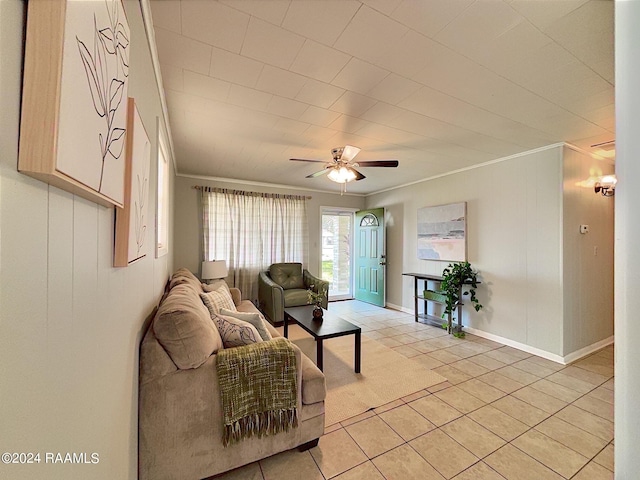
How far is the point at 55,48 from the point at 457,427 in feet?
8.64

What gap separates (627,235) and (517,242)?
146 inches

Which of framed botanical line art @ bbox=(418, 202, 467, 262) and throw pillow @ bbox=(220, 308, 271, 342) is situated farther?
framed botanical line art @ bbox=(418, 202, 467, 262)

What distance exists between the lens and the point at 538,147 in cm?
305

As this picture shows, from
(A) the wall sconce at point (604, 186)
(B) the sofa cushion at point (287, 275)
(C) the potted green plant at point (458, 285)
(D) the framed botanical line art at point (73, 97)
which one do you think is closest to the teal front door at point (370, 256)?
(B) the sofa cushion at point (287, 275)

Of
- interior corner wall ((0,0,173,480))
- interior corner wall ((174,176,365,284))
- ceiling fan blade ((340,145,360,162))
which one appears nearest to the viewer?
interior corner wall ((0,0,173,480))

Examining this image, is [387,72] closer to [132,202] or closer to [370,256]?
[132,202]

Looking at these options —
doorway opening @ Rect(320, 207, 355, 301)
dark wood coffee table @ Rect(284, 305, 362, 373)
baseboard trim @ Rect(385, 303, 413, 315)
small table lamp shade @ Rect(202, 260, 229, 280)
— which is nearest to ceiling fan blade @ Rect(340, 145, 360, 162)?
dark wood coffee table @ Rect(284, 305, 362, 373)

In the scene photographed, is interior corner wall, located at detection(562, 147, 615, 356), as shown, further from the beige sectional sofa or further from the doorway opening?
the doorway opening

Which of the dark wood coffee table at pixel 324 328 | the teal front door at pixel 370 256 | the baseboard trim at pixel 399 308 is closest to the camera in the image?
the dark wood coffee table at pixel 324 328

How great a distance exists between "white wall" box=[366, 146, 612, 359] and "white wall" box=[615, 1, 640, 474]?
3.53 m

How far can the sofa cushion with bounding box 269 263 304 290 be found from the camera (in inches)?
185

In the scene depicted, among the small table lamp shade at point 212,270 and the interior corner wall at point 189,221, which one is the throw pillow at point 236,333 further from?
the interior corner wall at point 189,221

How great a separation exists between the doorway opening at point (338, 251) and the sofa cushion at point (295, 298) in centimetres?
154

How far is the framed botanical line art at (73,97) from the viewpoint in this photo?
43 cm
